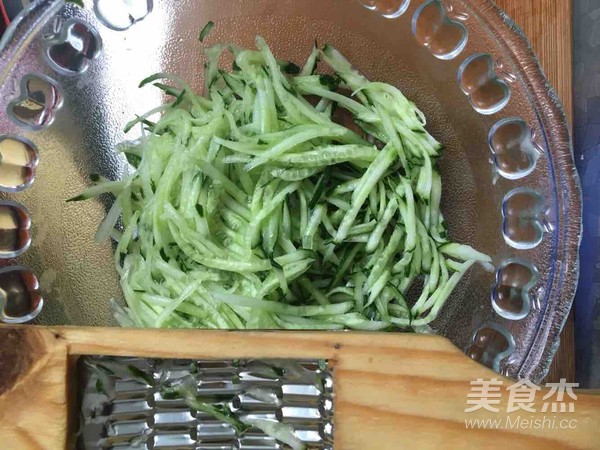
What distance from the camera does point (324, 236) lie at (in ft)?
4.30

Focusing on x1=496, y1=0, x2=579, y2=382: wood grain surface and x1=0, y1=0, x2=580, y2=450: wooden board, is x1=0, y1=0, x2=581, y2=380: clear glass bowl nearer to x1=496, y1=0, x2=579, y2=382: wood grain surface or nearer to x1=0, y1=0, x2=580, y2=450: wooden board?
x1=496, y1=0, x2=579, y2=382: wood grain surface

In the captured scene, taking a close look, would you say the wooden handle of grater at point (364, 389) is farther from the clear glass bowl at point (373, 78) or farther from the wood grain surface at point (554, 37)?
the wood grain surface at point (554, 37)

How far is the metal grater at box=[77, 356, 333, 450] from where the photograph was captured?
2.86 ft

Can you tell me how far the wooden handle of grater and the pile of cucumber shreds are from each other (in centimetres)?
38

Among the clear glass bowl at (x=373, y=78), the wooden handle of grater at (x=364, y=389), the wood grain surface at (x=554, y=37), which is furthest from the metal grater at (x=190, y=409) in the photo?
the wood grain surface at (x=554, y=37)

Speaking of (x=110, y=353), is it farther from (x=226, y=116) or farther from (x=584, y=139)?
(x=584, y=139)

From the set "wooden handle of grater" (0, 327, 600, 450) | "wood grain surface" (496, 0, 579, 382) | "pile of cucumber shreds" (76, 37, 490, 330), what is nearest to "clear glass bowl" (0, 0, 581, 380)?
"pile of cucumber shreds" (76, 37, 490, 330)

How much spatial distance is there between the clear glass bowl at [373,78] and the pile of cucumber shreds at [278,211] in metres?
0.09

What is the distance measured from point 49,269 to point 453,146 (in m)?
1.05

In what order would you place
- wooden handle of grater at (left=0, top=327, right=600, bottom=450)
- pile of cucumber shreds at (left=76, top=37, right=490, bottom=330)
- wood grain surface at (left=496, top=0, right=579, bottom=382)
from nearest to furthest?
wooden handle of grater at (left=0, top=327, right=600, bottom=450)
pile of cucumber shreds at (left=76, top=37, right=490, bottom=330)
wood grain surface at (left=496, top=0, right=579, bottom=382)

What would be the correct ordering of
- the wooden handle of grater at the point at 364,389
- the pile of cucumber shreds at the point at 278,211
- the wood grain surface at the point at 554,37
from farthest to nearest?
the wood grain surface at the point at 554,37, the pile of cucumber shreds at the point at 278,211, the wooden handle of grater at the point at 364,389

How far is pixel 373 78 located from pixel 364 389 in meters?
0.89

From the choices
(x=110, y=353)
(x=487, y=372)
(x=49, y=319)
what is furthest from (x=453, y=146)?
(x=49, y=319)

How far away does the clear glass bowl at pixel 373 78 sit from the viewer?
50.5 inches
